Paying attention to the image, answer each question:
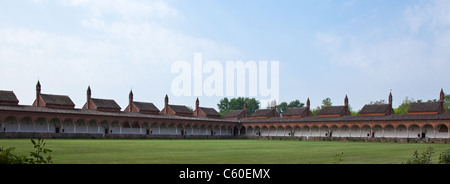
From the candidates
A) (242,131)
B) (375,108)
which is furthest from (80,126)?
(375,108)

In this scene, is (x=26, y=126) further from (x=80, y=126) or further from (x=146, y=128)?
(x=146, y=128)

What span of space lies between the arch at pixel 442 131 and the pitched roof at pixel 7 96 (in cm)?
5644

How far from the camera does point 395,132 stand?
57.0 m

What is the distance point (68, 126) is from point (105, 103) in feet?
33.3

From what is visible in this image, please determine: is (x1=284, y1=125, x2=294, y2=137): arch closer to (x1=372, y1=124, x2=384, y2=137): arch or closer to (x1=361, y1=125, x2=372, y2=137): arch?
(x1=361, y1=125, x2=372, y2=137): arch

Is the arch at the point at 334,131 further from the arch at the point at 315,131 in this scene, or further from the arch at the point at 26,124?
the arch at the point at 26,124

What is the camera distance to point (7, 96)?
5366 centimetres

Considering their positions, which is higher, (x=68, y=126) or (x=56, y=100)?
(x=56, y=100)

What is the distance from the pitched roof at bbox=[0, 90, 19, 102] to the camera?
52959 mm

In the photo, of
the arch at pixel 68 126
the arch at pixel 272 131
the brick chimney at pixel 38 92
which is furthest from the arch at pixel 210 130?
the brick chimney at pixel 38 92

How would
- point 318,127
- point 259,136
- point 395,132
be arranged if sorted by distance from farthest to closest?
1. point 259,136
2. point 318,127
3. point 395,132
